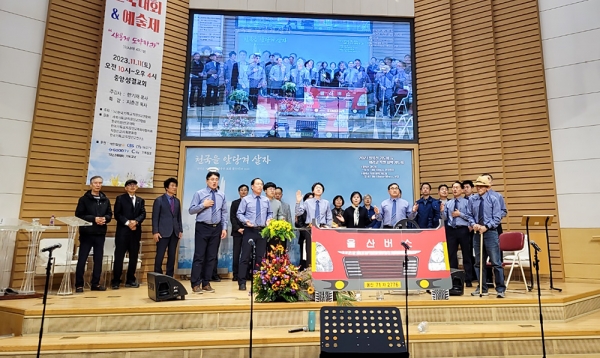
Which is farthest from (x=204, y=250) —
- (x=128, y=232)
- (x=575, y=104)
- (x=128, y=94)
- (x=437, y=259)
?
(x=575, y=104)

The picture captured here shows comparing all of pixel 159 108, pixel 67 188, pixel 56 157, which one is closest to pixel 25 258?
pixel 67 188

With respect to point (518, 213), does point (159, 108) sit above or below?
above

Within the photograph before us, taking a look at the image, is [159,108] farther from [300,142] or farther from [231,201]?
[300,142]

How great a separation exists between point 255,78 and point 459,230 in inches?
182

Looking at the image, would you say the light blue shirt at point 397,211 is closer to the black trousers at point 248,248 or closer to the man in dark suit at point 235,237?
the black trousers at point 248,248


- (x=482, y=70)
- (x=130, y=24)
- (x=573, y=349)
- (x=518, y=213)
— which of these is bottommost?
(x=573, y=349)

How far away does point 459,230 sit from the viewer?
18.1ft

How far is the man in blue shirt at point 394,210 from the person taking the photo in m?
5.96

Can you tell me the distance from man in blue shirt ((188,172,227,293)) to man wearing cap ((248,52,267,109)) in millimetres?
2942

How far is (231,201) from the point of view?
6984mm

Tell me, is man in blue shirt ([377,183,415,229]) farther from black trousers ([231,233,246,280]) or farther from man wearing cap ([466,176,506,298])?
black trousers ([231,233,246,280])

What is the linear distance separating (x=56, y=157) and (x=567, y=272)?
853cm

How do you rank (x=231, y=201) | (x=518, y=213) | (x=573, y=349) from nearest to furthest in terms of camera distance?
(x=573, y=349) < (x=518, y=213) < (x=231, y=201)

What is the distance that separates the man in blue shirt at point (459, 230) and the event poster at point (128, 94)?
4.94m
